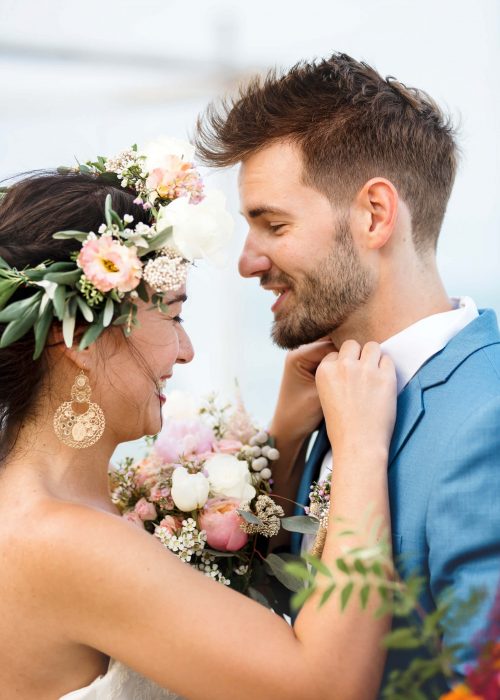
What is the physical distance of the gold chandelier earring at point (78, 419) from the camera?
168cm

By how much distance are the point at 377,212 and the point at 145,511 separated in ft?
2.88

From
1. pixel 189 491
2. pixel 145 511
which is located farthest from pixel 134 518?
pixel 189 491

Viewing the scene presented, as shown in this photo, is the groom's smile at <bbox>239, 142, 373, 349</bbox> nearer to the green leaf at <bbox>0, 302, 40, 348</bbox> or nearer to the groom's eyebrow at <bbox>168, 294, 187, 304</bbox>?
the groom's eyebrow at <bbox>168, 294, 187, 304</bbox>

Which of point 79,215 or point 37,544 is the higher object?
point 79,215

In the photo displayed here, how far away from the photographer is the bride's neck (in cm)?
163

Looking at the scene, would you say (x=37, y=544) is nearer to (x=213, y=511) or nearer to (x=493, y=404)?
(x=213, y=511)

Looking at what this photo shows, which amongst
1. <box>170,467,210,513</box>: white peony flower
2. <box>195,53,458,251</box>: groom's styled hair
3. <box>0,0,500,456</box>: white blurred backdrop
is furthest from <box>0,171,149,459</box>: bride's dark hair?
<box>0,0,500,456</box>: white blurred backdrop

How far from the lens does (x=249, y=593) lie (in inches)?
78.8

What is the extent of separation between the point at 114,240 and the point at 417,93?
3.33ft

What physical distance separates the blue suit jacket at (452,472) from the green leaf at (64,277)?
0.70 m

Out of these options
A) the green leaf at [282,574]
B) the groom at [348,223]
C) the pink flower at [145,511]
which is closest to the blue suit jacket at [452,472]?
the groom at [348,223]

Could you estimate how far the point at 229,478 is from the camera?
198cm

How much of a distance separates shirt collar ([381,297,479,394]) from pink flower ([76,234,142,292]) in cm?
64

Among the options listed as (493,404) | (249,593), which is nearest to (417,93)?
(493,404)
